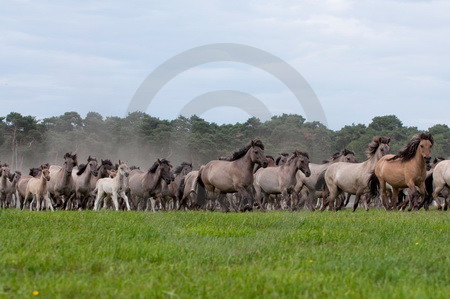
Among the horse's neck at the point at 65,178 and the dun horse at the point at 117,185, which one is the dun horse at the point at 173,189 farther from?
the horse's neck at the point at 65,178

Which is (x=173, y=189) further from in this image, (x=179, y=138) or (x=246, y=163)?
(x=179, y=138)

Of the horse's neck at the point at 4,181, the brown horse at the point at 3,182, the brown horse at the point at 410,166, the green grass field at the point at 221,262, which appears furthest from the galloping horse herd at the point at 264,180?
the green grass field at the point at 221,262

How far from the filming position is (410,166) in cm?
2292

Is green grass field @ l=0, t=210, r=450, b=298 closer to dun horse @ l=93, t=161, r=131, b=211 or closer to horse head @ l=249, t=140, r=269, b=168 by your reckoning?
horse head @ l=249, t=140, r=269, b=168

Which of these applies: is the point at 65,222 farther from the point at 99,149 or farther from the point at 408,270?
the point at 99,149

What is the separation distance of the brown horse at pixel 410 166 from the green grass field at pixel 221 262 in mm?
10388

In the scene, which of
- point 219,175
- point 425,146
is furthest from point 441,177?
point 219,175

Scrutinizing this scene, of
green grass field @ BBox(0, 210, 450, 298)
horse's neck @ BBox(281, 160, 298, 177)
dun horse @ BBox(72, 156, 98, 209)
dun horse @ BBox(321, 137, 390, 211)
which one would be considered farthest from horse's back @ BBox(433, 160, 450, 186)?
dun horse @ BBox(72, 156, 98, 209)

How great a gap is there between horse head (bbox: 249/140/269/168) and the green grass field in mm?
11572

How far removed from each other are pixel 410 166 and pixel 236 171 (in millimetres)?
5838

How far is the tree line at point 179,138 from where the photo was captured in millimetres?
67312

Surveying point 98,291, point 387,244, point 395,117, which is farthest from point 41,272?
point 395,117

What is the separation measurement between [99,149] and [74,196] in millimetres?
49576

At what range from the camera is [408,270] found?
7438mm
